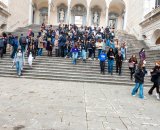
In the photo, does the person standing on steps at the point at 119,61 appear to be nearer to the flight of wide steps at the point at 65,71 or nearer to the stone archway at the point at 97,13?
the flight of wide steps at the point at 65,71

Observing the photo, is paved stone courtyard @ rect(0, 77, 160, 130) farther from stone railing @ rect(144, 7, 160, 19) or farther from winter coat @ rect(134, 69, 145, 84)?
stone railing @ rect(144, 7, 160, 19)

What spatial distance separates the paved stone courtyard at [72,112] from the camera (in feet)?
21.9

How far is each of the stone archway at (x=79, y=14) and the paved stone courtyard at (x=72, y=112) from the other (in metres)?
31.3

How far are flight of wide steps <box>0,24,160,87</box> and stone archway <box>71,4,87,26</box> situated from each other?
894 inches

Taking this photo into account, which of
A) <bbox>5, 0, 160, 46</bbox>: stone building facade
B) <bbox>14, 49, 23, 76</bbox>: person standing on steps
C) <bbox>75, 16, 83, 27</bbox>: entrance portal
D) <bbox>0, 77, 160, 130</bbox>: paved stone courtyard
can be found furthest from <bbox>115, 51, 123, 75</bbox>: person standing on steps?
<bbox>75, 16, 83, 27</bbox>: entrance portal

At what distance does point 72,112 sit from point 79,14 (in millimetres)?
35044

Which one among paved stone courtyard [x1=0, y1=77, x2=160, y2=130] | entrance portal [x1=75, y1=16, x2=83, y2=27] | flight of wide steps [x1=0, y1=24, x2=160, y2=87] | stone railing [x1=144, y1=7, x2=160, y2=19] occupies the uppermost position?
entrance portal [x1=75, y1=16, x2=83, y2=27]

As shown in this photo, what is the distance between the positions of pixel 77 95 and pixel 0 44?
9.61m

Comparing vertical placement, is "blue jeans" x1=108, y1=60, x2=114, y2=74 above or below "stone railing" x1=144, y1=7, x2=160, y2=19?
below

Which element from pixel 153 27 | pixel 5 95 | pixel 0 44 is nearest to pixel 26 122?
pixel 5 95

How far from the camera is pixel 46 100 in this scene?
378 inches

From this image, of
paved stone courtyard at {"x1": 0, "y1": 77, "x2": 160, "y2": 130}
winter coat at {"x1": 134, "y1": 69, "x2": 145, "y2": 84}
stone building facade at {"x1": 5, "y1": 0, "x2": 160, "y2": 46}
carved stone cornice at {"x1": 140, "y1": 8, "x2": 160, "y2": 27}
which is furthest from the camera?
stone building facade at {"x1": 5, "y1": 0, "x2": 160, "y2": 46}

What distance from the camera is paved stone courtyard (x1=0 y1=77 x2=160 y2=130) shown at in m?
A: 6.69

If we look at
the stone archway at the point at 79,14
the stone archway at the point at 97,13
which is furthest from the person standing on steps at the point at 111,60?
the stone archway at the point at 79,14
